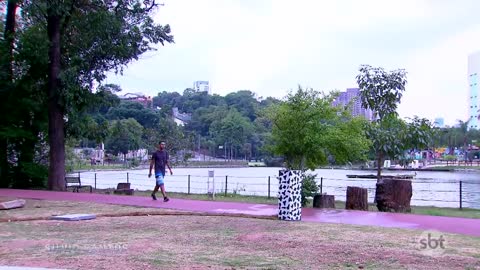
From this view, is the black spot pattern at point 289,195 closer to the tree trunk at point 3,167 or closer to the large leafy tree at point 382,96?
the large leafy tree at point 382,96

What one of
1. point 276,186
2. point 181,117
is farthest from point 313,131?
point 181,117

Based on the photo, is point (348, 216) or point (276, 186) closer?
point (348, 216)

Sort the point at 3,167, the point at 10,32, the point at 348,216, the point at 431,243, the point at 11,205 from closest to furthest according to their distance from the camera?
the point at 431,243 < the point at 348,216 < the point at 11,205 < the point at 10,32 < the point at 3,167

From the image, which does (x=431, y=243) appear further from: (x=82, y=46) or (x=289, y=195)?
(x=82, y=46)

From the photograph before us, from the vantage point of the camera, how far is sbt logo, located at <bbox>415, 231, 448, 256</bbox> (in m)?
8.24

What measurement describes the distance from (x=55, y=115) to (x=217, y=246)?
1632 cm

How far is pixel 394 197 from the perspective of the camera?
1520cm

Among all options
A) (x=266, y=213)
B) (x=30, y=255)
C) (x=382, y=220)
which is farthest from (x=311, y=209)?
(x=30, y=255)

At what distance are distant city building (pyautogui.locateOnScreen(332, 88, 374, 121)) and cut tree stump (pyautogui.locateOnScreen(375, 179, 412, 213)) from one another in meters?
3.63

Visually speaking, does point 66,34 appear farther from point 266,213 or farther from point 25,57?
point 266,213

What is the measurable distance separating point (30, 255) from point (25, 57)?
17442mm

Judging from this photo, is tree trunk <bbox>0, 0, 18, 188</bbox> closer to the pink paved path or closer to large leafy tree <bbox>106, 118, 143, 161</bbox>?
the pink paved path

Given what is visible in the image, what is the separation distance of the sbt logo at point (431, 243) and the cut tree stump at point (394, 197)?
4585 millimetres

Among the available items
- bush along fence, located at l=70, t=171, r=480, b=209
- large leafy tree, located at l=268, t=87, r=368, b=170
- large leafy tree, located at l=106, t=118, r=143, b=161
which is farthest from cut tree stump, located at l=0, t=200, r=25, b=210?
large leafy tree, located at l=106, t=118, r=143, b=161
